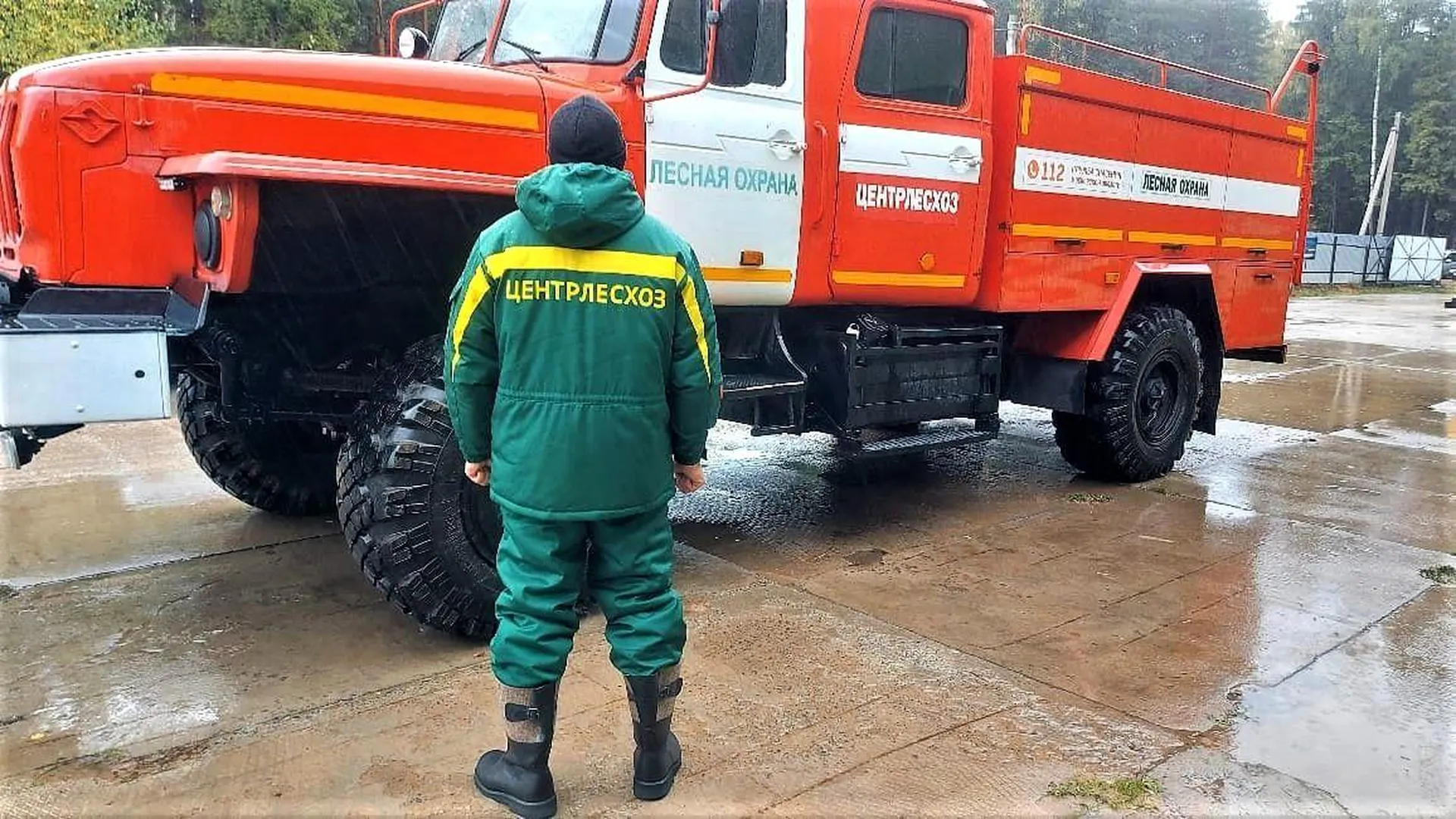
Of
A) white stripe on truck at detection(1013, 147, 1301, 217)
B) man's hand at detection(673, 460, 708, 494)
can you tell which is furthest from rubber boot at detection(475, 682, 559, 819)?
white stripe on truck at detection(1013, 147, 1301, 217)

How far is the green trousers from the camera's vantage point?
2.67m

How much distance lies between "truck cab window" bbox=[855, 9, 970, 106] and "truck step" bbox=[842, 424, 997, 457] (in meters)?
1.63

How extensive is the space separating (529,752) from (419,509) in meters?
1.14

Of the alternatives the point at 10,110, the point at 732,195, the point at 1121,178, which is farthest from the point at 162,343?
the point at 1121,178

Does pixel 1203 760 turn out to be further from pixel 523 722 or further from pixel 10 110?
pixel 10 110

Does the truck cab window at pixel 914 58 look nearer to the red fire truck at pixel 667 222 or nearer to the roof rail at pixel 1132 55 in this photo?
the red fire truck at pixel 667 222

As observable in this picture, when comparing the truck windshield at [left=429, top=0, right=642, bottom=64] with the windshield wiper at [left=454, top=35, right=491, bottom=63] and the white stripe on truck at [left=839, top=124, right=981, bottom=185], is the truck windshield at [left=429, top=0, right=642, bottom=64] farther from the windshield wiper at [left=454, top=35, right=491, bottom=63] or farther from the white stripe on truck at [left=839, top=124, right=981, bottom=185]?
the white stripe on truck at [left=839, top=124, right=981, bottom=185]

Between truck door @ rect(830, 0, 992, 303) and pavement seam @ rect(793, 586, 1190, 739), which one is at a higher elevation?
truck door @ rect(830, 0, 992, 303)

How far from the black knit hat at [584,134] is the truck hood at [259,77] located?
125 centimetres

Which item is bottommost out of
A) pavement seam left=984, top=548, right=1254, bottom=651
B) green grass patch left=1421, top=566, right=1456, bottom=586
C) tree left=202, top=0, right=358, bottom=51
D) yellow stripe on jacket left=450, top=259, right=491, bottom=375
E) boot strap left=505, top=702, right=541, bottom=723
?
pavement seam left=984, top=548, right=1254, bottom=651

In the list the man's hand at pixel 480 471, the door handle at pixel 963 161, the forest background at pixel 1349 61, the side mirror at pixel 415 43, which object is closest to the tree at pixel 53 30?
the side mirror at pixel 415 43

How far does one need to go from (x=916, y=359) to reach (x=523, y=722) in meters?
3.18

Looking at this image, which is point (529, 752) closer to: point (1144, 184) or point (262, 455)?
point (262, 455)

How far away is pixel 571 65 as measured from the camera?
434 centimetres
